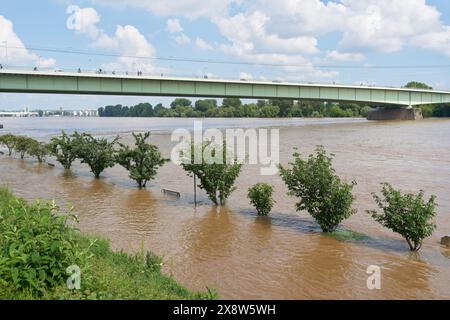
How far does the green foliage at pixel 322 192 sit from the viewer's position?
13008 mm

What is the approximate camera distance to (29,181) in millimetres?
23734

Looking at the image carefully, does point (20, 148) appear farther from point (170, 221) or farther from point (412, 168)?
point (412, 168)

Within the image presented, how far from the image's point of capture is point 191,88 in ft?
190

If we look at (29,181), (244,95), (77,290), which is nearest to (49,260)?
(77,290)

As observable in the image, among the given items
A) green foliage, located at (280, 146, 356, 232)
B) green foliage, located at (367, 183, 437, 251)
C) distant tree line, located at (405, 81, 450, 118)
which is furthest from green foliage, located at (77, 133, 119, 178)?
distant tree line, located at (405, 81, 450, 118)

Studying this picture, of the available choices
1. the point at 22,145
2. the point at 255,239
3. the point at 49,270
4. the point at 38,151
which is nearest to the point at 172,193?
the point at 255,239

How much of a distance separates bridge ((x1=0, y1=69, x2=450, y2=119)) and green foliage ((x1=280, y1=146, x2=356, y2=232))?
1515 inches

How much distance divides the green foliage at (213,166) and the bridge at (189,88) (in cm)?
3397

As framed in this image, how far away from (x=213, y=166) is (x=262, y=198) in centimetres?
245

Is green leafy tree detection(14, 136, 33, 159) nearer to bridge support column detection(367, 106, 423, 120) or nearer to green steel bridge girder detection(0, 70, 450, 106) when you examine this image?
green steel bridge girder detection(0, 70, 450, 106)

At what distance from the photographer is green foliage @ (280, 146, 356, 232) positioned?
42.7 feet

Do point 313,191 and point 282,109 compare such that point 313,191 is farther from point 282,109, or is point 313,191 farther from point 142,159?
point 282,109

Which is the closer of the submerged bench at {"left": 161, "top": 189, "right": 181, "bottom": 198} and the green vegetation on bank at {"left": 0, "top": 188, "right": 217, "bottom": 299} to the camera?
the green vegetation on bank at {"left": 0, "top": 188, "right": 217, "bottom": 299}

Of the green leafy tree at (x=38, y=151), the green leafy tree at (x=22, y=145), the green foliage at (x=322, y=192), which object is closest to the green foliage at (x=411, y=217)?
the green foliage at (x=322, y=192)
